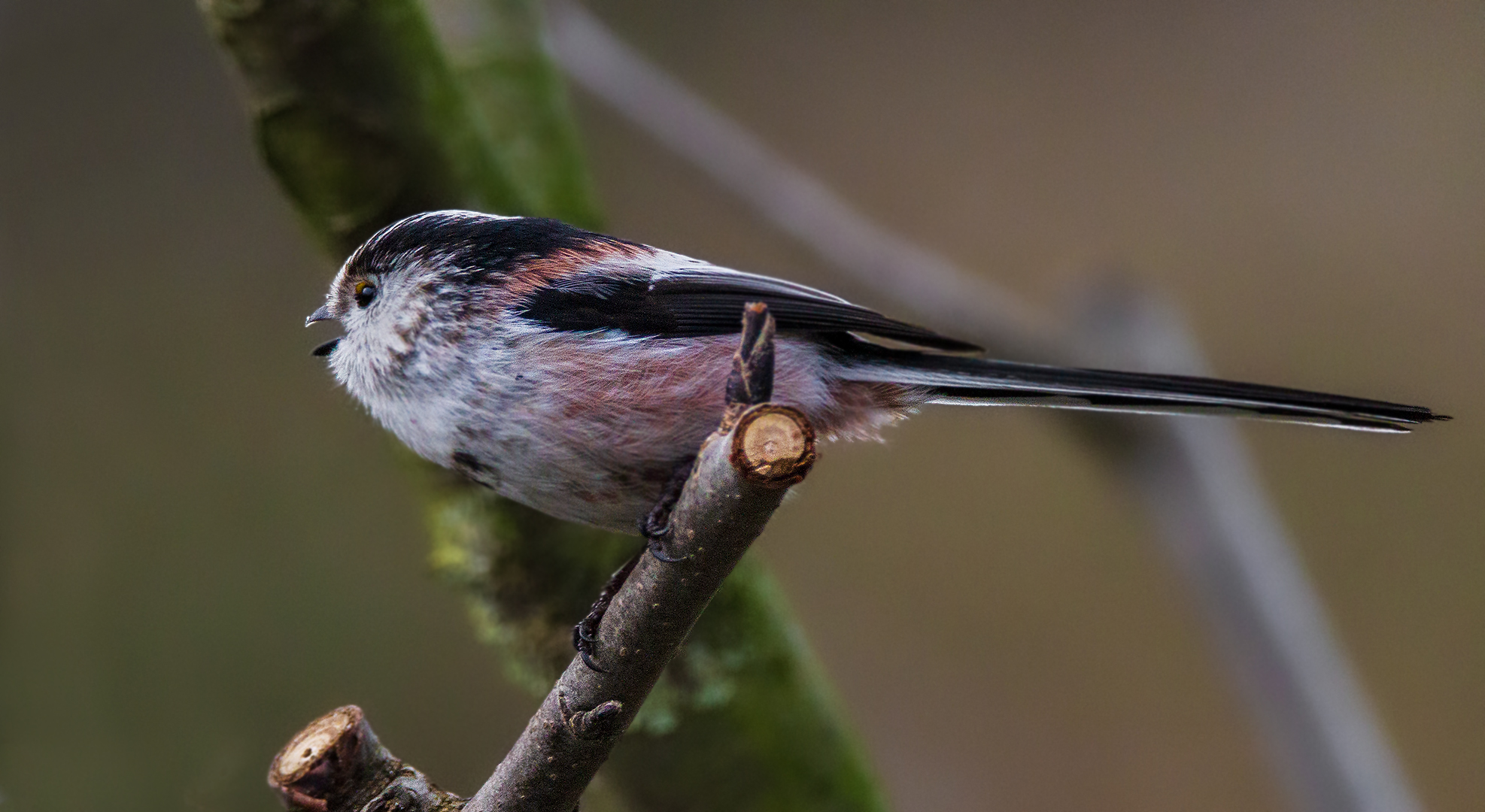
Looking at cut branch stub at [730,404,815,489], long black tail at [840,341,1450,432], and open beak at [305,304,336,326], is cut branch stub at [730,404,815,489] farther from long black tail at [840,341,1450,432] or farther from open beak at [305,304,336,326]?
open beak at [305,304,336,326]

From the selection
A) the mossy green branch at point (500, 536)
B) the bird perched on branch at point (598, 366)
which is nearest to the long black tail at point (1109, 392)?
the bird perched on branch at point (598, 366)

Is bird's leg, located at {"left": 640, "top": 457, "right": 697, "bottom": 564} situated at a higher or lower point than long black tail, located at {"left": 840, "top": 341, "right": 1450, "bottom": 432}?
lower

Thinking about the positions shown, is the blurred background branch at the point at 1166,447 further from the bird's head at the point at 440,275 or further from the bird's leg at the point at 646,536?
the bird's leg at the point at 646,536

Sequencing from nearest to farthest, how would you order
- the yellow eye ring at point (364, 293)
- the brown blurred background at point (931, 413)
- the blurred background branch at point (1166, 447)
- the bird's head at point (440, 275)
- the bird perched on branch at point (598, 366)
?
1. the bird perched on branch at point (598, 366)
2. the bird's head at point (440, 275)
3. the yellow eye ring at point (364, 293)
4. the blurred background branch at point (1166, 447)
5. the brown blurred background at point (931, 413)

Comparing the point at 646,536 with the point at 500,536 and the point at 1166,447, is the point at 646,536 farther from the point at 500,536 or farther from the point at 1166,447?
the point at 1166,447

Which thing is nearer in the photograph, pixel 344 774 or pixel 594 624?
pixel 344 774

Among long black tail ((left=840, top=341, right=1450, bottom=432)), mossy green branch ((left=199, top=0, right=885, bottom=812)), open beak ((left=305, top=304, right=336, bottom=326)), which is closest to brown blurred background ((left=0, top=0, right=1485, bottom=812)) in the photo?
mossy green branch ((left=199, top=0, right=885, bottom=812))

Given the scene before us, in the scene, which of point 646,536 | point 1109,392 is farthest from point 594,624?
point 1109,392

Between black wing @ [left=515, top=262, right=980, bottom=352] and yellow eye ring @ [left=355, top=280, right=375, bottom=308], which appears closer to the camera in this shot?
black wing @ [left=515, top=262, right=980, bottom=352]
